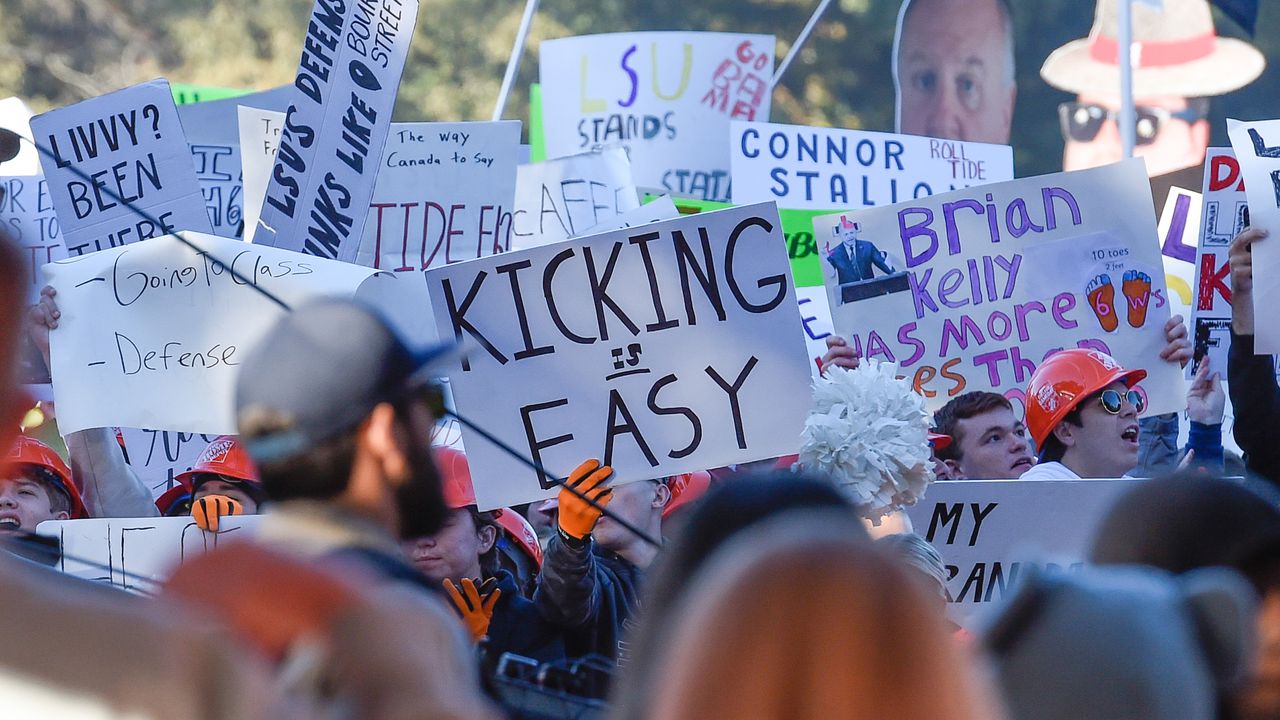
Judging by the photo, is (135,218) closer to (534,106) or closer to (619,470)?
(619,470)

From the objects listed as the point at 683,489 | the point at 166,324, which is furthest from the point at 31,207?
the point at 683,489

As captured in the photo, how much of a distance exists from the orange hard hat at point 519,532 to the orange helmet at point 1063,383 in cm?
162

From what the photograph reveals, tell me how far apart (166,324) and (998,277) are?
9.66 feet

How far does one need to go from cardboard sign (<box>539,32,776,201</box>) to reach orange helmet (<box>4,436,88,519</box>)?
5782 mm

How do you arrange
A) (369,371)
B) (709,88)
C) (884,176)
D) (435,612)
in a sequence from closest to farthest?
(435,612) < (369,371) < (884,176) < (709,88)

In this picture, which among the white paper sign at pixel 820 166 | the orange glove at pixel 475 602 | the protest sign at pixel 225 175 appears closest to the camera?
the orange glove at pixel 475 602

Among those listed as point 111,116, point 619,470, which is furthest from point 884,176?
point 619,470

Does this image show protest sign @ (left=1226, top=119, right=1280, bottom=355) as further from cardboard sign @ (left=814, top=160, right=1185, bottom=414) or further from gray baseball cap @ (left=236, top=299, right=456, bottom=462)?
gray baseball cap @ (left=236, top=299, right=456, bottom=462)

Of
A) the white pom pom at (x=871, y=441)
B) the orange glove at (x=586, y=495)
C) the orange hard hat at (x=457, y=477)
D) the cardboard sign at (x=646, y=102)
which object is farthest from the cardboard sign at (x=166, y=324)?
the cardboard sign at (x=646, y=102)

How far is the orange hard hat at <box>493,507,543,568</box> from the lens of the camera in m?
5.34

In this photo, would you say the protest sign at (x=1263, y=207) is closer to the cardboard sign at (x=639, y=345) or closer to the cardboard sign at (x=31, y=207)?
the cardboard sign at (x=639, y=345)

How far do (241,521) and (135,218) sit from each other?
83.7 inches

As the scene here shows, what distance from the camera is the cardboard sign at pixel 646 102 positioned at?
1094cm

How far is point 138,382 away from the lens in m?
5.20
